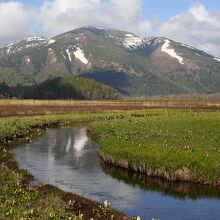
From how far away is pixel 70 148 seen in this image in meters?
55.0

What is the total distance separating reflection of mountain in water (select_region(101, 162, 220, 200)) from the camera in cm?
3134

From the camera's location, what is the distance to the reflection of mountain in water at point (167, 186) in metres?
31.3

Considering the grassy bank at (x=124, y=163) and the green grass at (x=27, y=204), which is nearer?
the green grass at (x=27, y=204)

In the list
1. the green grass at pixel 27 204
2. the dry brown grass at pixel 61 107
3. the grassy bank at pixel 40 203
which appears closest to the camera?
the green grass at pixel 27 204

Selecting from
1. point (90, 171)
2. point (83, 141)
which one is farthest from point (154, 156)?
point (83, 141)

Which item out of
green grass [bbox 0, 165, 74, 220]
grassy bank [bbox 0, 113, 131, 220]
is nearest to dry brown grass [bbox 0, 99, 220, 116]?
grassy bank [bbox 0, 113, 131, 220]

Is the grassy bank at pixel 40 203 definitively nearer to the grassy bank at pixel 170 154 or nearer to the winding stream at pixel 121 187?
the winding stream at pixel 121 187

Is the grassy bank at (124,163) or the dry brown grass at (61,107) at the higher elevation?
the dry brown grass at (61,107)

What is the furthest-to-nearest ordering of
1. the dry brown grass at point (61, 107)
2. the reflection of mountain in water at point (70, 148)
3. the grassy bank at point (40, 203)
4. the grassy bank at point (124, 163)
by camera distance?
the dry brown grass at point (61, 107) < the reflection of mountain in water at point (70, 148) < the grassy bank at point (124, 163) < the grassy bank at point (40, 203)

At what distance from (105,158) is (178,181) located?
1078 cm

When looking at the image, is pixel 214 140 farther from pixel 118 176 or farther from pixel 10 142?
pixel 10 142

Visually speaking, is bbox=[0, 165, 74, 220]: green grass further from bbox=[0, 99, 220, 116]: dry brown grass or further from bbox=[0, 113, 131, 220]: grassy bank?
bbox=[0, 99, 220, 116]: dry brown grass

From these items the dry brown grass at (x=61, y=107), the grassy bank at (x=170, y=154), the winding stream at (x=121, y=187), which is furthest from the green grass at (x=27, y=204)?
the dry brown grass at (x=61, y=107)

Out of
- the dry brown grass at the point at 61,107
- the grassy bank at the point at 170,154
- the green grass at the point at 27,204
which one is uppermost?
the dry brown grass at the point at 61,107
